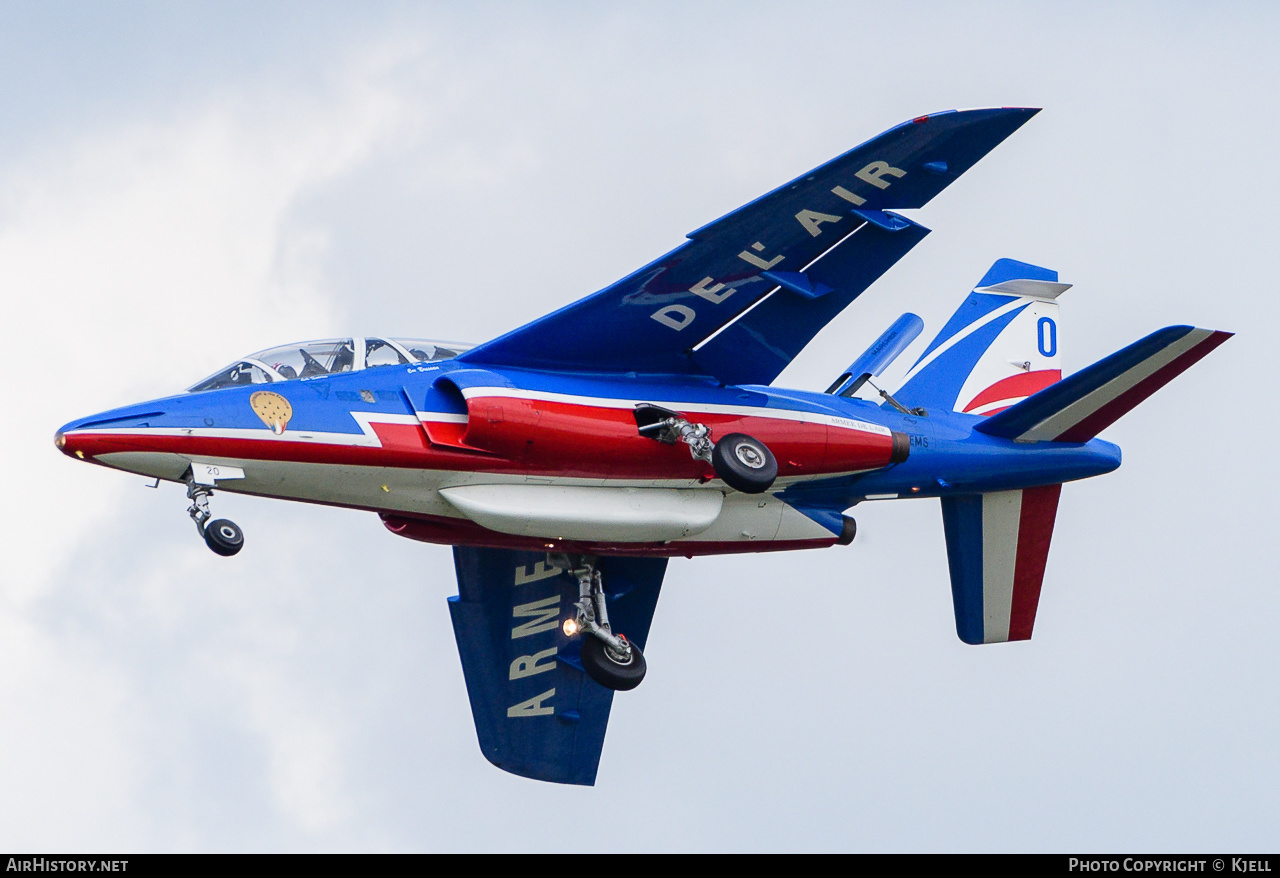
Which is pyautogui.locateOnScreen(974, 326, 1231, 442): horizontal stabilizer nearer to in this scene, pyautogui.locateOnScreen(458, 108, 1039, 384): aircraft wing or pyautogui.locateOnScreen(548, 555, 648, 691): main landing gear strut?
pyautogui.locateOnScreen(458, 108, 1039, 384): aircraft wing

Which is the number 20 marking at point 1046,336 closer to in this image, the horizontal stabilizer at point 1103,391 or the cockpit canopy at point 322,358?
the horizontal stabilizer at point 1103,391

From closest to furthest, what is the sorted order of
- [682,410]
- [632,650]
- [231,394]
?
[231,394], [682,410], [632,650]

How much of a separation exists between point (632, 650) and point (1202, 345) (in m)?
7.70

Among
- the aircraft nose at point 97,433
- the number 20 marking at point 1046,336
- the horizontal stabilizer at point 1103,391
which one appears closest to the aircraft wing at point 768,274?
the horizontal stabilizer at point 1103,391

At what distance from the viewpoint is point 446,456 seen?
59.6ft

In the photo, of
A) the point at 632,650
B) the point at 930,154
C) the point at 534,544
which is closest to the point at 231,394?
the point at 534,544

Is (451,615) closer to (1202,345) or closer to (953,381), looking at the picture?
(953,381)

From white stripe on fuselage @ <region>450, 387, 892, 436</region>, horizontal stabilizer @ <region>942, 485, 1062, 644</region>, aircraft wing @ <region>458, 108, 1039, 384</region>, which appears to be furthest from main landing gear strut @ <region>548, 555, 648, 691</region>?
horizontal stabilizer @ <region>942, 485, 1062, 644</region>

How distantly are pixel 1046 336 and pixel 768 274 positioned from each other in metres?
6.55

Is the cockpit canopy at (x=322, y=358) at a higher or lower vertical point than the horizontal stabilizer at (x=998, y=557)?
higher

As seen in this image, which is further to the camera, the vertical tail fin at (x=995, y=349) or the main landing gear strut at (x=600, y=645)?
the vertical tail fin at (x=995, y=349)

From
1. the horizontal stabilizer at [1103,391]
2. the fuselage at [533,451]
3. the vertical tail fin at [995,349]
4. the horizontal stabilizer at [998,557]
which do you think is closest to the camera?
the fuselage at [533,451]

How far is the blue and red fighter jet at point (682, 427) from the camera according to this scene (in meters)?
17.9

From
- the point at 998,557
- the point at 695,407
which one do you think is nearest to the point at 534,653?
the point at 695,407
